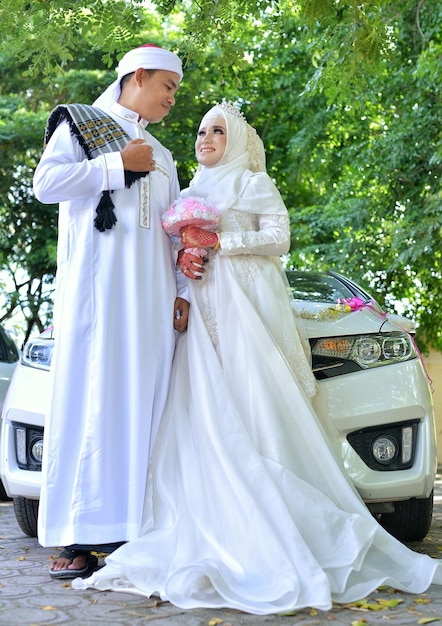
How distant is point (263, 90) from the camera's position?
16.0 m

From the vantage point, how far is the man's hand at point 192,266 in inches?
164

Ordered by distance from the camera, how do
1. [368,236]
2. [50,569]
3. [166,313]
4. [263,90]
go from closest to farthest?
[50,569], [166,313], [368,236], [263,90]

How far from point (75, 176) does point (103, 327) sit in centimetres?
69

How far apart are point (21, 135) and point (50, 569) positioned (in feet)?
39.6

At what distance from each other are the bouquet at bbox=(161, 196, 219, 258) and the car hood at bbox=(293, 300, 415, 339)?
0.69 metres

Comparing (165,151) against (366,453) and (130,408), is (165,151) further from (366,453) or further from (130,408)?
(366,453)

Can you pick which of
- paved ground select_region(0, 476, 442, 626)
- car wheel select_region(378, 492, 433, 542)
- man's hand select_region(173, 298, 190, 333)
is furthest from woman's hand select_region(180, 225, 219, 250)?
car wheel select_region(378, 492, 433, 542)

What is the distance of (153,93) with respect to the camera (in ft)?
14.1

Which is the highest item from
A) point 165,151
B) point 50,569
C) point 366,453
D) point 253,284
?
point 165,151

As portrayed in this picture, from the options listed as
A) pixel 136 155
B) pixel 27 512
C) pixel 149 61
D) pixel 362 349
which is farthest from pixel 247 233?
pixel 27 512

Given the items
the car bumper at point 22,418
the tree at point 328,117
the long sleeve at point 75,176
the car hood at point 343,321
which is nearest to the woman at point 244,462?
the car hood at point 343,321

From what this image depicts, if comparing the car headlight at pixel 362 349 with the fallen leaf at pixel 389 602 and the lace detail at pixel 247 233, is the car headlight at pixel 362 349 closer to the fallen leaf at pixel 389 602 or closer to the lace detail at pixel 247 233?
the lace detail at pixel 247 233

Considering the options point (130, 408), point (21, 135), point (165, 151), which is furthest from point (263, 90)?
point (130, 408)

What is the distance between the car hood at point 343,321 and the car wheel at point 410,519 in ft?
3.02
